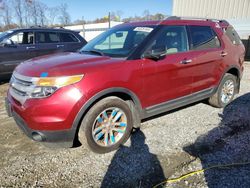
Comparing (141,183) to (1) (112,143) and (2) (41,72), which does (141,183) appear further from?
(2) (41,72)

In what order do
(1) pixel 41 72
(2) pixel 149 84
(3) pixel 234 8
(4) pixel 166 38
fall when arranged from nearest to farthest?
(1) pixel 41 72 < (2) pixel 149 84 < (4) pixel 166 38 < (3) pixel 234 8

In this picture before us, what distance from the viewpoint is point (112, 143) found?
3.46 meters

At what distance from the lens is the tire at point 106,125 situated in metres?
3.18

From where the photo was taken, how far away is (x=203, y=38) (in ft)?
14.8

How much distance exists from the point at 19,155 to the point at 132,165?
5.31 ft

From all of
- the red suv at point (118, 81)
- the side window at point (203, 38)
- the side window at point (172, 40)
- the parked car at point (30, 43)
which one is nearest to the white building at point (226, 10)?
the side window at point (203, 38)

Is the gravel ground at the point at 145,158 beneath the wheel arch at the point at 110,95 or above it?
beneath

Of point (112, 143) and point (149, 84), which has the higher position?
point (149, 84)

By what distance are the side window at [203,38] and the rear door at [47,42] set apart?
→ 5039 millimetres

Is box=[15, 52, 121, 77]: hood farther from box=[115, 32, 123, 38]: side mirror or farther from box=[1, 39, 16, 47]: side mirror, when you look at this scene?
box=[1, 39, 16, 47]: side mirror

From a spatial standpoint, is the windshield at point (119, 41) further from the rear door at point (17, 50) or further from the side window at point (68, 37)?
the side window at point (68, 37)

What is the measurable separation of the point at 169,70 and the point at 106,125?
1.37 m

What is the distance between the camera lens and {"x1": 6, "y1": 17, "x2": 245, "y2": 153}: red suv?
2.95 metres

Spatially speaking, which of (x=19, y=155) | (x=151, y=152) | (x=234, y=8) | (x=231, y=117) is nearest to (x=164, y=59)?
(x=151, y=152)
